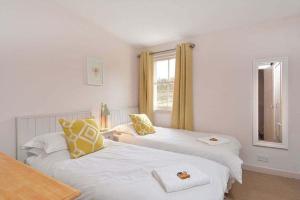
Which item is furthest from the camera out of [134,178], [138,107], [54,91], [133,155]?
[138,107]

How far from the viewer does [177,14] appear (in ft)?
8.64

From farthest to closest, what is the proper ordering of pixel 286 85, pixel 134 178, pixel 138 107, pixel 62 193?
1. pixel 138 107
2. pixel 286 85
3. pixel 134 178
4. pixel 62 193

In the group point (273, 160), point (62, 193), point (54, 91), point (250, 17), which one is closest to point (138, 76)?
point (54, 91)

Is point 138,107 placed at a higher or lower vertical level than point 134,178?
higher

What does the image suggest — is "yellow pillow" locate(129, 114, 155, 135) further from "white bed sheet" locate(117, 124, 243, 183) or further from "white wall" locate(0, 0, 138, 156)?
"white wall" locate(0, 0, 138, 156)

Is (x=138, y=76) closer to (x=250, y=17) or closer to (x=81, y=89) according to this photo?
(x=81, y=89)

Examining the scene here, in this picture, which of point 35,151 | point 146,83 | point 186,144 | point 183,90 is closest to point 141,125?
point 186,144

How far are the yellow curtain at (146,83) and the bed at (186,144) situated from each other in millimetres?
647

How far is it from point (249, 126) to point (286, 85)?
804 mm

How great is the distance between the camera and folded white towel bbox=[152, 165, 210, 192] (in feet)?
4.01

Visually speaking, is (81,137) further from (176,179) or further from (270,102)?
(270,102)

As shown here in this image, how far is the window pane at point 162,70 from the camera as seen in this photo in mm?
3751

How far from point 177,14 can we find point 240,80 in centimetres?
149

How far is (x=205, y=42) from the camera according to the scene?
10.6 ft
